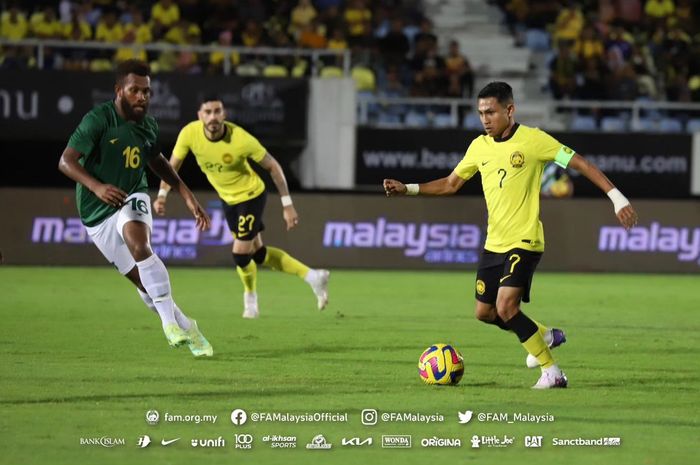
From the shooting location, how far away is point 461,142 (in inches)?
1070

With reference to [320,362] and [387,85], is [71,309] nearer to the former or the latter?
[320,362]

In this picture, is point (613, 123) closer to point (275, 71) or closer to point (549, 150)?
point (275, 71)

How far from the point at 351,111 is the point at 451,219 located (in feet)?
14.8

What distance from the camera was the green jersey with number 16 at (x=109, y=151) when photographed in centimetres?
1042

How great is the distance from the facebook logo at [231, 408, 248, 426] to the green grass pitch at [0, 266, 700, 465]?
0.30ft

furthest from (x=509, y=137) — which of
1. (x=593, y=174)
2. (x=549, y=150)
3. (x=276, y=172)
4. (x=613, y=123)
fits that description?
(x=613, y=123)

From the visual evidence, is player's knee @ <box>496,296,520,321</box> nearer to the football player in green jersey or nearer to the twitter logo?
the twitter logo

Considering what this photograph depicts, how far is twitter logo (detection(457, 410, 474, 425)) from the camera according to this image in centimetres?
801

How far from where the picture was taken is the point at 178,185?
11195mm

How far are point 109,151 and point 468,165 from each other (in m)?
2.80

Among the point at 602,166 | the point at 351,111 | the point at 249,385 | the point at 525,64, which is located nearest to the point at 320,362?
the point at 249,385

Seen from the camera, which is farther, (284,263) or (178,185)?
(284,263)

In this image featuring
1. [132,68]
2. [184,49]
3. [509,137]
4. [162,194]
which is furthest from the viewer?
[184,49]

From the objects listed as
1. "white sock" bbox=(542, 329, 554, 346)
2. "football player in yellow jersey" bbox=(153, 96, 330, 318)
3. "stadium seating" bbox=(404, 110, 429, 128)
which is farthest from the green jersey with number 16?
"stadium seating" bbox=(404, 110, 429, 128)
